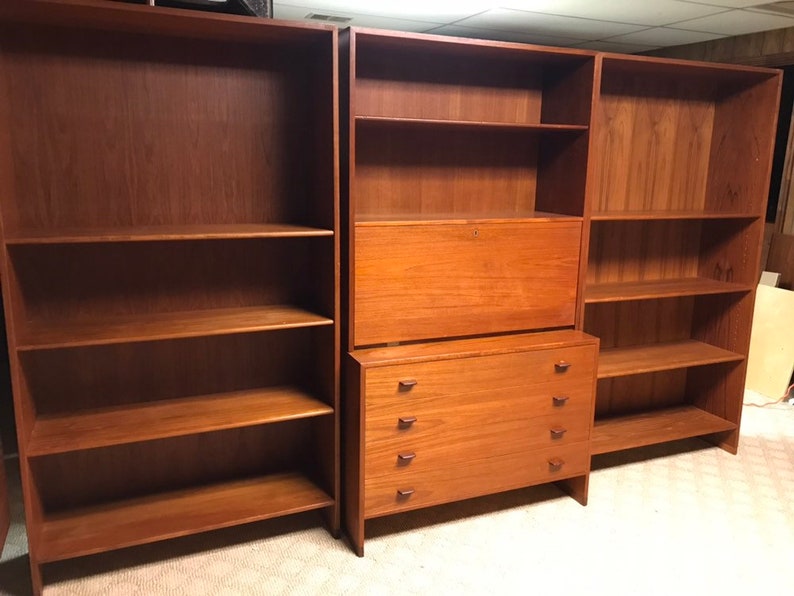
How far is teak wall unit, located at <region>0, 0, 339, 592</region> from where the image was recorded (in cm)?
198

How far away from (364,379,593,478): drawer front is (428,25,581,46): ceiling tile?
3.06m

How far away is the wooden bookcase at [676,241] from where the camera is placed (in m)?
2.86

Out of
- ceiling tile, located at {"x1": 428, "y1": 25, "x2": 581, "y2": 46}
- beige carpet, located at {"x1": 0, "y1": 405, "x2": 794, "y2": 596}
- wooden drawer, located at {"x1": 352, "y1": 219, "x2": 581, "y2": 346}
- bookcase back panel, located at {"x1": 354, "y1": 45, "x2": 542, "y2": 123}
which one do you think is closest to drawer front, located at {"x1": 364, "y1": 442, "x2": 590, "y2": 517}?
beige carpet, located at {"x1": 0, "y1": 405, "x2": 794, "y2": 596}

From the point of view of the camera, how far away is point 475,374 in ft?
7.55

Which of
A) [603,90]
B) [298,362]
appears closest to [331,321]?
[298,362]

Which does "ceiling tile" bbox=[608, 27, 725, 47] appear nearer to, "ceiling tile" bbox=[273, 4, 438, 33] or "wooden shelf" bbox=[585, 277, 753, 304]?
"ceiling tile" bbox=[273, 4, 438, 33]

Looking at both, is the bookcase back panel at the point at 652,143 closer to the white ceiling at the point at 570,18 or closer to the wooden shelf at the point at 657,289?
the wooden shelf at the point at 657,289

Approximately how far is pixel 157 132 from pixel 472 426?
1573 mm

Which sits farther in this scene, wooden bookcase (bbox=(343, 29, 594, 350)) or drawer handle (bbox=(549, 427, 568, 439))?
drawer handle (bbox=(549, 427, 568, 439))

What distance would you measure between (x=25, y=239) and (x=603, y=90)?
2.41m

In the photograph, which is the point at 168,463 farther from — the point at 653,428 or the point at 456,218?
the point at 653,428

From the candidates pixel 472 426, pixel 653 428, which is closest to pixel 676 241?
pixel 653 428

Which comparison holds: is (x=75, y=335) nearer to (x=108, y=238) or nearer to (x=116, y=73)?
(x=108, y=238)

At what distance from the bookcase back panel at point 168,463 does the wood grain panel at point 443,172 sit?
3.28 feet
